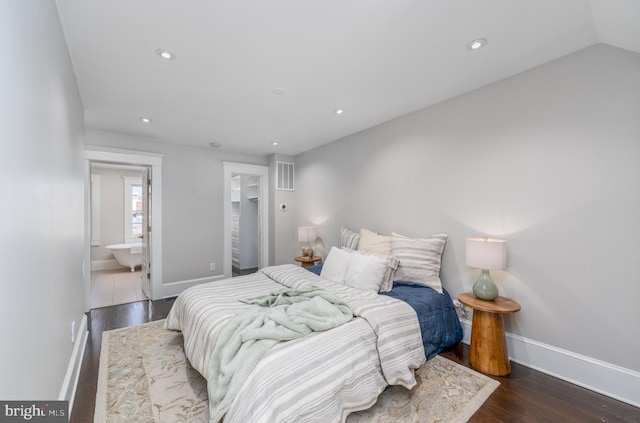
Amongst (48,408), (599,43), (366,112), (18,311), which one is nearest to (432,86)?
(366,112)

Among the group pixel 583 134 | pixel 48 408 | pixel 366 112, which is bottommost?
pixel 48 408

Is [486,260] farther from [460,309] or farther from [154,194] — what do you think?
[154,194]

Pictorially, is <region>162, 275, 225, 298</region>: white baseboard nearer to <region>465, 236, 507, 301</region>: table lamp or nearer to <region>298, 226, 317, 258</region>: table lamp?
<region>298, 226, 317, 258</region>: table lamp

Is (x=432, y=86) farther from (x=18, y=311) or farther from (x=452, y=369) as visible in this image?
(x=18, y=311)

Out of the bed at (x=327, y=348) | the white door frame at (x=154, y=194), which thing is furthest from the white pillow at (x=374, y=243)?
the white door frame at (x=154, y=194)

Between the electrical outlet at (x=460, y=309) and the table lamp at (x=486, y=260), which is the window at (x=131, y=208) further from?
the table lamp at (x=486, y=260)

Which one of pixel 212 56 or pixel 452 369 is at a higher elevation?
pixel 212 56

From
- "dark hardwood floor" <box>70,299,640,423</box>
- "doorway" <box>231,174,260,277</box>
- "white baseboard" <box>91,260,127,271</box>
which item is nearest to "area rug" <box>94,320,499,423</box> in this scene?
"dark hardwood floor" <box>70,299,640,423</box>

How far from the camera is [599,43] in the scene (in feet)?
6.47

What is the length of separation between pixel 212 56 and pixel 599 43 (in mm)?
2928

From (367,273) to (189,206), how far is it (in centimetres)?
332

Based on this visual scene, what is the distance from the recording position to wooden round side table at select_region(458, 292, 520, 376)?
219 cm

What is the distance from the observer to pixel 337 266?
2955mm

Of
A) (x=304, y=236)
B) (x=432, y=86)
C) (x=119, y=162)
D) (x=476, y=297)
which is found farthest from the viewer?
(x=304, y=236)
